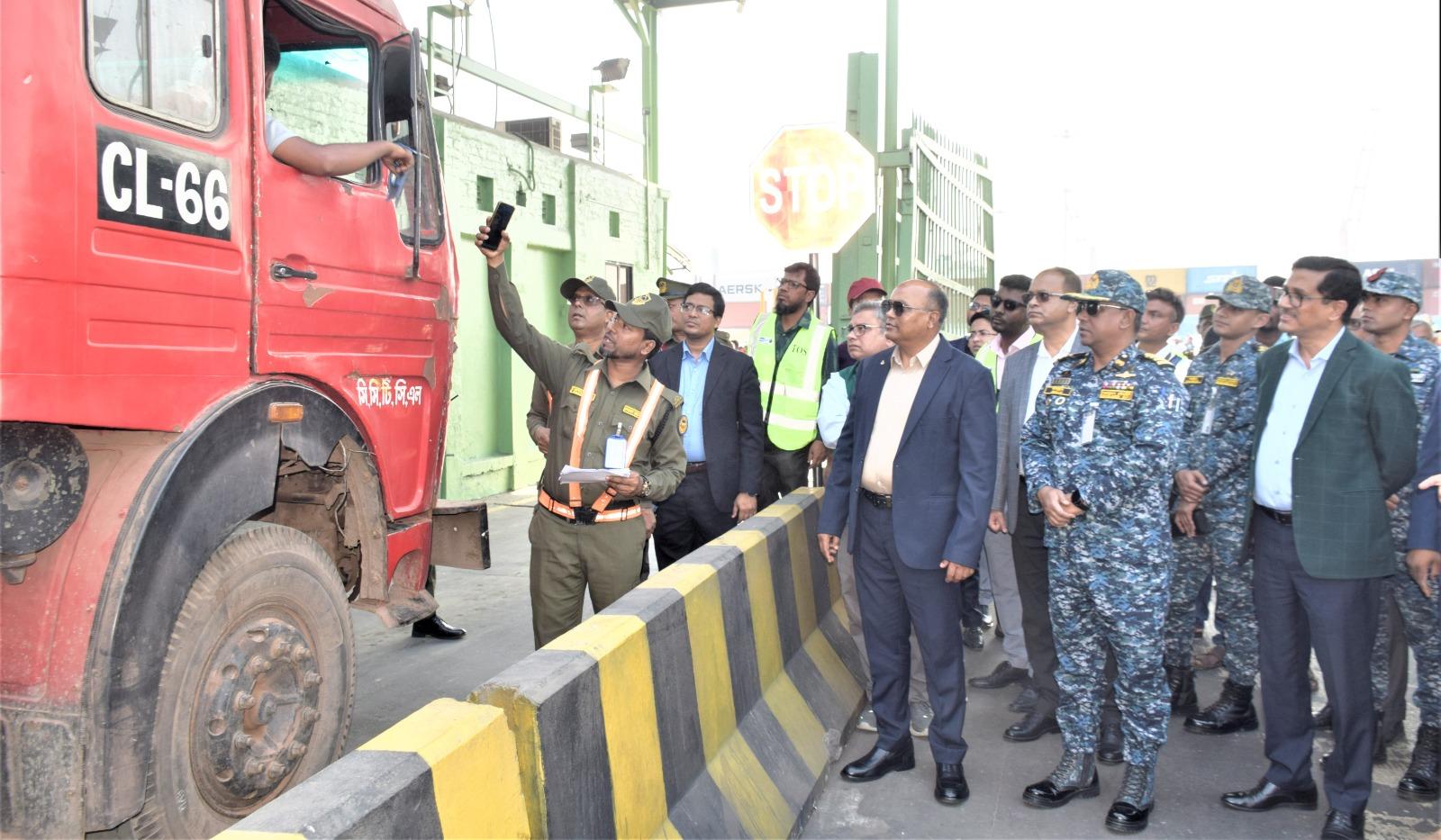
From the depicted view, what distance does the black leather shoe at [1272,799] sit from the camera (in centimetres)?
379

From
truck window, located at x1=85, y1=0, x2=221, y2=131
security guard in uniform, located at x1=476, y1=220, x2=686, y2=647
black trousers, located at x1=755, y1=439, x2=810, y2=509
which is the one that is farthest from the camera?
black trousers, located at x1=755, y1=439, x2=810, y2=509

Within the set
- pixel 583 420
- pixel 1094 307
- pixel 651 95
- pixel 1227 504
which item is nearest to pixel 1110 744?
pixel 1227 504

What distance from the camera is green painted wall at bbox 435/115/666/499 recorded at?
10.1 m

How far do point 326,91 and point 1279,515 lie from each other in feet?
13.8

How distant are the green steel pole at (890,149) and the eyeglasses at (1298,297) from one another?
5.00 metres

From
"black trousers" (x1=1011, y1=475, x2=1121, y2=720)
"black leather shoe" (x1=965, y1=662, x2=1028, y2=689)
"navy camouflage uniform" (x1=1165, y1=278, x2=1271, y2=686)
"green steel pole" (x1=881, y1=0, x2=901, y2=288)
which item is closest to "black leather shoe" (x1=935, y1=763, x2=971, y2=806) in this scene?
"black trousers" (x1=1011, y1=475, x2=1121, y2=720)

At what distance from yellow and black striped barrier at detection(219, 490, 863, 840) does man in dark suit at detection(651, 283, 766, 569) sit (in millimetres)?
447

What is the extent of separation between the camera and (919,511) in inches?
151

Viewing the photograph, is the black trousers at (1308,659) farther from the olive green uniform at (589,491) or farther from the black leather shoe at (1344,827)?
the olive green uniform at (589,491)

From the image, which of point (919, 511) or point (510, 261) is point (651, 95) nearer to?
point (510, 261)

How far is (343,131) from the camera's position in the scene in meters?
4.04

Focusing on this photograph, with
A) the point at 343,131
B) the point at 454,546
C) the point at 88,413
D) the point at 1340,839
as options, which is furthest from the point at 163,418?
the point at 1340,839

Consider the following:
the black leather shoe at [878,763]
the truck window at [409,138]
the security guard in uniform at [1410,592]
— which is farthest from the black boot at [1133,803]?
the truck window at [409,138]

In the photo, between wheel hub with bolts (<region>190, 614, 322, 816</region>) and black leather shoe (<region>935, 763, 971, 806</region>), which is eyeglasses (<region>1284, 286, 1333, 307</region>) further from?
wheel hub with bolts (<region>190, 614, 322, 816</region>)
